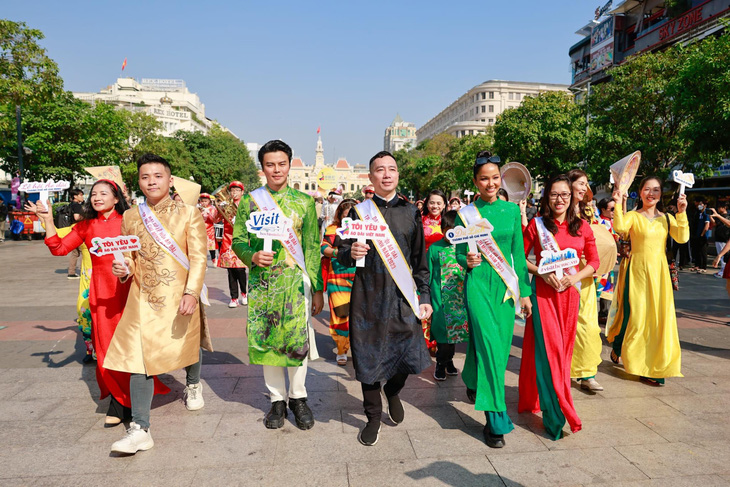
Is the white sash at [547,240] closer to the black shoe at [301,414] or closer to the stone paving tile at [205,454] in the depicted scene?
the black shoe at [301,414]

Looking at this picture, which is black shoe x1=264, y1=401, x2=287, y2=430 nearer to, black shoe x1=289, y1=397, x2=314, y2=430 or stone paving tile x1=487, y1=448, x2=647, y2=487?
black shoe x1=289, y1=397, x2=314, y2=430

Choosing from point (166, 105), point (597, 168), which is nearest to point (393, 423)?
point (597, 168)

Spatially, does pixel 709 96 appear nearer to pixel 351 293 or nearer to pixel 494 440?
pixel 494 440

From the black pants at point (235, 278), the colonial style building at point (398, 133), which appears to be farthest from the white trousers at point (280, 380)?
the colonial style building at point (398, 133)

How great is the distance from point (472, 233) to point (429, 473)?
1443mm

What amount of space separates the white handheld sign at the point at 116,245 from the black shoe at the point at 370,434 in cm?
183

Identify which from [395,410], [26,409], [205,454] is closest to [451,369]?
[395,410]

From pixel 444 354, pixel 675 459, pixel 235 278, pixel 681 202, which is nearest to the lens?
pixel 675 459

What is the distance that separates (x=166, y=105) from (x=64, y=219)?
256ft

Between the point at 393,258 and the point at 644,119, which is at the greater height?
the point at 644,119

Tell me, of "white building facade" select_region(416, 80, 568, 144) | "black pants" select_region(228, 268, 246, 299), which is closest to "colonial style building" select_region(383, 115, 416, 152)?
"white building facade" select_region(416, 80, 568, 144)

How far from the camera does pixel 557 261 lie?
3.31 m

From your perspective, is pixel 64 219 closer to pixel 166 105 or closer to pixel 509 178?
pixel 509 178

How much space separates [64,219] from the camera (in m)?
11.7
